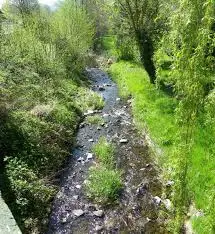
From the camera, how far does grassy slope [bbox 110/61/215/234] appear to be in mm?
9834

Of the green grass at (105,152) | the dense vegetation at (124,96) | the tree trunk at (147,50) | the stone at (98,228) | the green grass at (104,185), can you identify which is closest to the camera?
the dense vegetation at (124,96)

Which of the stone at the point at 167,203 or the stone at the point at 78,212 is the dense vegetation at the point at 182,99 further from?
the stone at the point at 78,212

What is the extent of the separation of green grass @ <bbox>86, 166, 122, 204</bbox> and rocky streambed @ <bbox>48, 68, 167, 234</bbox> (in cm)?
25

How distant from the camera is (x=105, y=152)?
1552 cm

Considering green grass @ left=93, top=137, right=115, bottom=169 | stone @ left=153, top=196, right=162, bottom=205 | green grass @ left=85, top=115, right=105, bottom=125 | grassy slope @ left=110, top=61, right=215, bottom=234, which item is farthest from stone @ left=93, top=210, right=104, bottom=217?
green grass @ left=85, top=115, right=105, bottom=125

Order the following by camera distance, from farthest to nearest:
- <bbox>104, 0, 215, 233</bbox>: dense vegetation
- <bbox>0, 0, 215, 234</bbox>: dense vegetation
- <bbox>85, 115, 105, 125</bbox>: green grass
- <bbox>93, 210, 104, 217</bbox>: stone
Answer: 1. <bbox>85, 115, 105, 125</bbox>: green grass
2. <bbox>93, 210, 104, 217</bbox>: stone
3. <bbox>0, 0, 215, 234</bbox>: dense vegetation
4. <bbox>104, 0, 215, 233</bbox>: dense vegetation

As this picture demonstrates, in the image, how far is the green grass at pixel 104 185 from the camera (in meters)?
12.5

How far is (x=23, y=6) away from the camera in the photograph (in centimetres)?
4025

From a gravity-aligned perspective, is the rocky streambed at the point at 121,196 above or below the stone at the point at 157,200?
below

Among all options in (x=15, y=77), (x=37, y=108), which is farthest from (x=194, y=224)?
(x=15, y=77)

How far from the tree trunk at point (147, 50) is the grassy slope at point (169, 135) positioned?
3.60ft

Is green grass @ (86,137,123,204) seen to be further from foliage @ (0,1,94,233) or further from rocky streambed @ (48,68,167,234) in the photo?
foliage @ (0,1,94,233)

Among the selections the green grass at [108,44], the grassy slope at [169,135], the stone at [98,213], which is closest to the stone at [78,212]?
the stone at [98,213]

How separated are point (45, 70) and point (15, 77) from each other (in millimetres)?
5289
